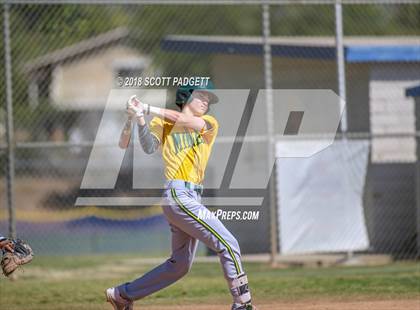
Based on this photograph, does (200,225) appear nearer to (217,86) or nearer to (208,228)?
(208,228)

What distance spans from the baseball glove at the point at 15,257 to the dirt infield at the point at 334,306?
6.76 ft

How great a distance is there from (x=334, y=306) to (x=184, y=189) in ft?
8.64

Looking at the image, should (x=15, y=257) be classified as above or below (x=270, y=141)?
below

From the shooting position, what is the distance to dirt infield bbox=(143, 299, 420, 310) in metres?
9.26

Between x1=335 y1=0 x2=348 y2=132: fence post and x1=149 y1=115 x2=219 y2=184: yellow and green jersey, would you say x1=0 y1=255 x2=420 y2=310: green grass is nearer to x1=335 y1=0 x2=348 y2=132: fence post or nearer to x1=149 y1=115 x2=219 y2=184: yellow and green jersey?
x1=335 y1=0 x2=348 y2=132: fence post

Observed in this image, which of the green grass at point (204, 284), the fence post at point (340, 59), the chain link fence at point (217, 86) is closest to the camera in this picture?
the green grass at point (204, 284)

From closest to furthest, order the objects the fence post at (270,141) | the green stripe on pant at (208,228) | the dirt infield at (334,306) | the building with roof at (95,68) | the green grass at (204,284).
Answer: the green stripe on pant at (208,228) → the dirt infield at (334,306) → the green grass at (204,284) → the fence post at (270,141) → the building with roof at (95,68)

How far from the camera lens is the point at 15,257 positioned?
8.09m

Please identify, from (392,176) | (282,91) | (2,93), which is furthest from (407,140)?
(2,93)

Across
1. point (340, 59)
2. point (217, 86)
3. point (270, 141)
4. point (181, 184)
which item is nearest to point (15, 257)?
point (181, 184)

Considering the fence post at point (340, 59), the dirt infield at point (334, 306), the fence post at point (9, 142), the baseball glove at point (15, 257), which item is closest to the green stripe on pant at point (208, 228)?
the baseball glove at point (15, 257)

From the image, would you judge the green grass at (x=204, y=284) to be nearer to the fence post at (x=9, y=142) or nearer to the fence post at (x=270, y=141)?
the fence post at (x=270, y=141)

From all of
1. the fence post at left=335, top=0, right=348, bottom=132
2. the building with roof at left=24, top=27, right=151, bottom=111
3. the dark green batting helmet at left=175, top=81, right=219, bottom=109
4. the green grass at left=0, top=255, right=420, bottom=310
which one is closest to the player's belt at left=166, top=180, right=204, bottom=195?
the dark green batting helmet at left=175, top=81, right=219, bottom=109

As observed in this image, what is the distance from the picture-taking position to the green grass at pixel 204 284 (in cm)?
1041
